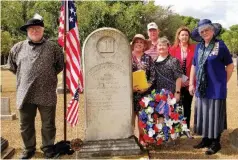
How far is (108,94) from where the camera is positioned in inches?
234

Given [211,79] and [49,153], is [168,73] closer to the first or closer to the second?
[211,79]

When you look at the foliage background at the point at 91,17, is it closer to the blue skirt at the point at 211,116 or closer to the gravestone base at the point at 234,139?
the gravestone base at the point at 234,139

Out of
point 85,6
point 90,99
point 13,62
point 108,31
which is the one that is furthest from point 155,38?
point 85,6

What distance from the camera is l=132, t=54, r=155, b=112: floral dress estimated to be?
6293mm

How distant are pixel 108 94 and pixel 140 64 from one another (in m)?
0.81

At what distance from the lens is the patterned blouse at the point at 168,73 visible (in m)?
6.30

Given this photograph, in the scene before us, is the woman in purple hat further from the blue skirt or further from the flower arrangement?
the flower arrangement

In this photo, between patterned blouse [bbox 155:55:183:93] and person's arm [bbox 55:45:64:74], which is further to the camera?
patterned blouse [bbox 155:55:183:93]

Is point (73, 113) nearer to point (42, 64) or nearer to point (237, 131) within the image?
point (42, 64)

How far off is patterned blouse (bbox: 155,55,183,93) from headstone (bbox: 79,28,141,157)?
2.11ft

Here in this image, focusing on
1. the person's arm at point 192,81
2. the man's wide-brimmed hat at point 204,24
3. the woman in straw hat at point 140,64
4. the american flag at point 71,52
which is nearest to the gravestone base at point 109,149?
the woman in straw hat at point 140,64

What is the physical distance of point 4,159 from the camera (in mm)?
5840

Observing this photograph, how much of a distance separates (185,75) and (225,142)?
1.42 m

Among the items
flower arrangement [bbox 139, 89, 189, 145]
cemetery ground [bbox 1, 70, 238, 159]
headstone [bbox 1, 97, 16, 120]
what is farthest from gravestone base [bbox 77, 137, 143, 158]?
headstone [bbox 1, 97, 16, 120]
